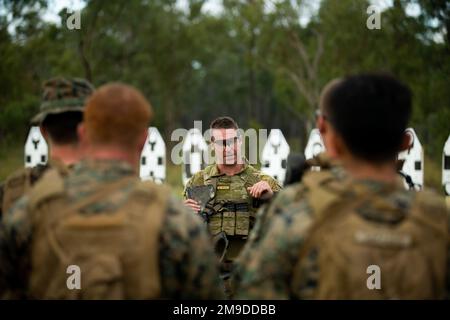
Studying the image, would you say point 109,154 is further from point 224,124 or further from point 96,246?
point 224,124

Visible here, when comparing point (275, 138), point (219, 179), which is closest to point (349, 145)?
point (219, 179)

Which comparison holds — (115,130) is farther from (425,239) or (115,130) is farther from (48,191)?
(425,239)

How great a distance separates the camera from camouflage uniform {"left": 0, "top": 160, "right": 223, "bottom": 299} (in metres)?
2.21

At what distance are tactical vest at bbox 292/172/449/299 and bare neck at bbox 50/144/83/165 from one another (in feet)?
3.76

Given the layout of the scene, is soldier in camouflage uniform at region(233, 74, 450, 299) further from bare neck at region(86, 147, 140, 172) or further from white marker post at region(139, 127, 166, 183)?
white marker post at region(139, 127, 166, 183)

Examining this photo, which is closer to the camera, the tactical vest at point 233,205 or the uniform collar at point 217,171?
the tactical vest at point 233,205

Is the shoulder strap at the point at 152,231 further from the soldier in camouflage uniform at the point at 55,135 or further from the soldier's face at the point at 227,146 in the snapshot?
the soldier's face at the point at 227,146

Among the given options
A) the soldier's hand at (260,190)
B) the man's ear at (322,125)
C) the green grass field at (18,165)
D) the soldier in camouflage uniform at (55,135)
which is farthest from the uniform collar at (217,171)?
the green grass field at (18,165)

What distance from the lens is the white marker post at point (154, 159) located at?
39.5ft

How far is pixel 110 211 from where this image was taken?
218cm

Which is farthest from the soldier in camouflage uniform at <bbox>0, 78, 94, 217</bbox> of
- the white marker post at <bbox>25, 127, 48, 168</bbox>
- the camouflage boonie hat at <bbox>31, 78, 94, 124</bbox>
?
the white marker post at <bbox>25, 127, 48, 168</bbox>

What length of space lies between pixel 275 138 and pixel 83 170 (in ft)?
29.7

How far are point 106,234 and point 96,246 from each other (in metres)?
0.06

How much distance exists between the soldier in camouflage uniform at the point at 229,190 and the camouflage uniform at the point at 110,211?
2.22m
